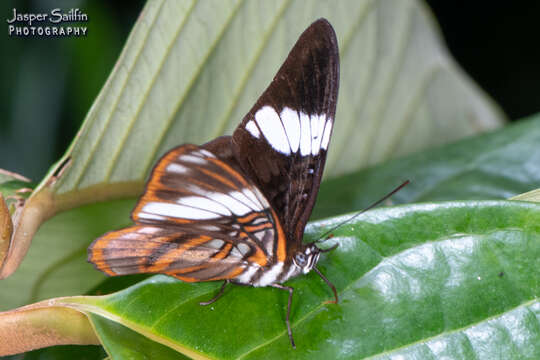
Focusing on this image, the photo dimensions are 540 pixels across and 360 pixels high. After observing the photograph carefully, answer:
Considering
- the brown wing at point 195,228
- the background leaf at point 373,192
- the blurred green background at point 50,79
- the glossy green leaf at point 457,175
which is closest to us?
the brown wing at point 195,228

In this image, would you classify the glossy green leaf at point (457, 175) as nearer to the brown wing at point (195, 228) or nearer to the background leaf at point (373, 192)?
the background leaf at point (373, 192)

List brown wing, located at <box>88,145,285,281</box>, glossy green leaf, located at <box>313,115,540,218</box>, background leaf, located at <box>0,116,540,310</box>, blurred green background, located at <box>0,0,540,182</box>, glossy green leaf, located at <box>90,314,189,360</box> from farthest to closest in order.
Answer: blurred green background, located at <box>0,0,540,182</box> < glossy green leaf, located at <box>313,115,540,218</box> < background leaf, located at <box>0,116,540,310</box> < brown wing, located at <box>88,145,285,281</box> < glossy green leaf, located at <box>90,314,189,360</box>

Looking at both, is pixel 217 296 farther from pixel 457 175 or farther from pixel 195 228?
pixel 457 175

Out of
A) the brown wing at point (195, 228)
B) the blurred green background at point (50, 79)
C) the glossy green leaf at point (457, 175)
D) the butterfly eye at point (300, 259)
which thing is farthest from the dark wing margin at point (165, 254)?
the blurred green background at point (50, 79)

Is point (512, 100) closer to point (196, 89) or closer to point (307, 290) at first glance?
point (196, 89)

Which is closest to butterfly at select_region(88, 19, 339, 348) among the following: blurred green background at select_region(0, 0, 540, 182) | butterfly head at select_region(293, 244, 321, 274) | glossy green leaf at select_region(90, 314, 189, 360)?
butterfly head at select_region(293, 244, 321, 274)

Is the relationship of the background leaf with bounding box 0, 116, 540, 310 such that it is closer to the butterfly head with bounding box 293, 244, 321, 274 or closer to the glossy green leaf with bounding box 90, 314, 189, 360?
the glossy green leaf with bounding box 90, 314, 189, 360

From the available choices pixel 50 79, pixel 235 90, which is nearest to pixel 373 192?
pixel 235 90

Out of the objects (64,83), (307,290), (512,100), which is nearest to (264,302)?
(307,290)
